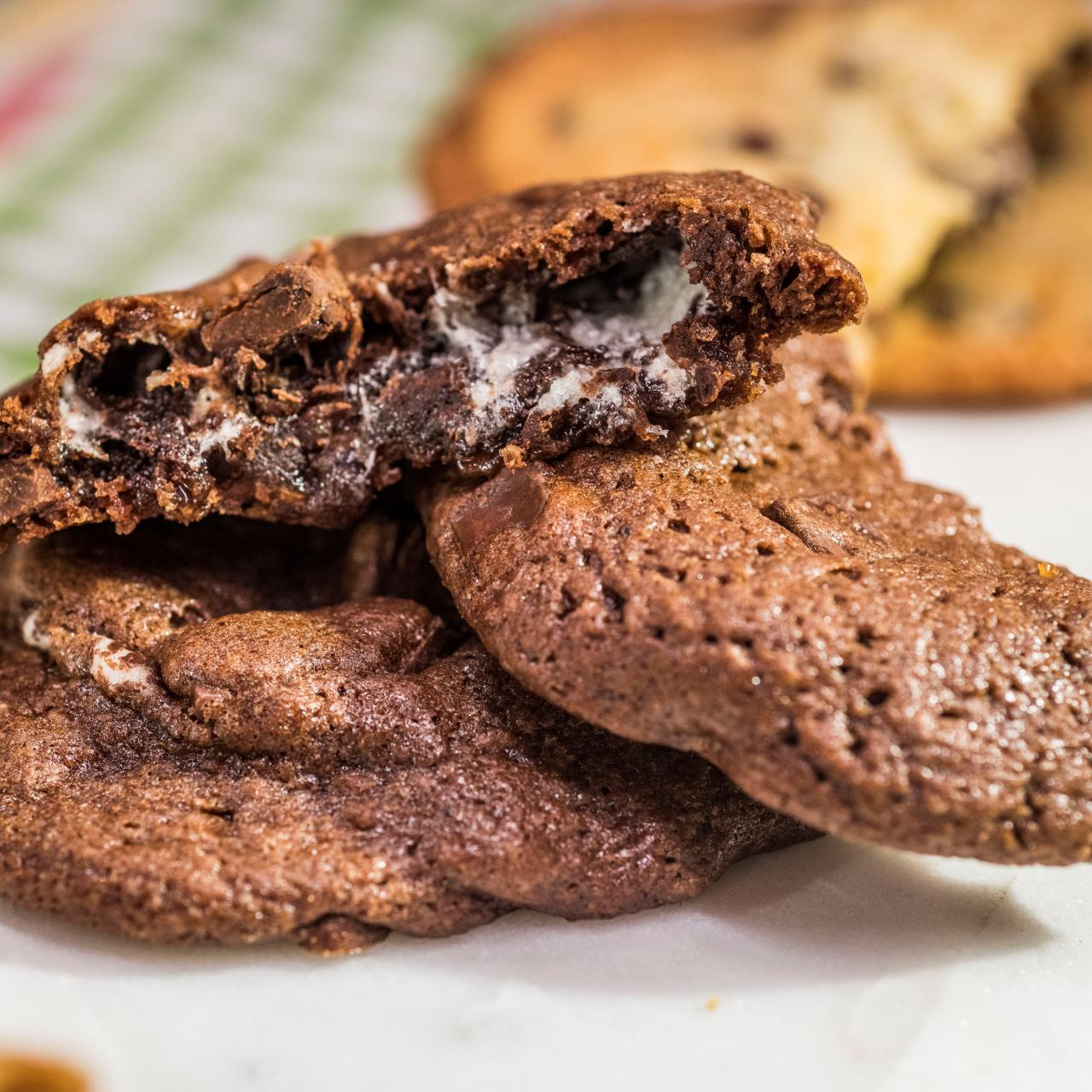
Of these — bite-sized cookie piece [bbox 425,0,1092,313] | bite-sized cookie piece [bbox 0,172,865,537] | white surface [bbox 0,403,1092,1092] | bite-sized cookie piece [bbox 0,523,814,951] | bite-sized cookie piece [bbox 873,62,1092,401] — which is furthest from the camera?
bite-sized cookie piece [bbox 425,0,1092,313]

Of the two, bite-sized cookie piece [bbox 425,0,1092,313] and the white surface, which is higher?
bite-sized cookie piece [bbox 425,0,1092,313]

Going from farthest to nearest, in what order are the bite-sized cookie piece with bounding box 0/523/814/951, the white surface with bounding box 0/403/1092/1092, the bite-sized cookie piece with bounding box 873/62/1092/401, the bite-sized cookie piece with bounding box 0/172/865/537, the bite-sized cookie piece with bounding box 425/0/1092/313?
the bite-sized cookie piece with bounding box 425/0/1092/313 < the bite-sized cookie piece with bounding box 873/62/1092/401 < the bite-sized cookie piece with bounding box 0/172/865/537 < the bite-sized cookie piece with bounding box 0/523/814/951 < the white surface with bounding box 0/403/1092/1092

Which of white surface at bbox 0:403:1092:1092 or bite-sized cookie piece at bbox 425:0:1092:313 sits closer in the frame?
white surface at bbox 0:403:1092:1092

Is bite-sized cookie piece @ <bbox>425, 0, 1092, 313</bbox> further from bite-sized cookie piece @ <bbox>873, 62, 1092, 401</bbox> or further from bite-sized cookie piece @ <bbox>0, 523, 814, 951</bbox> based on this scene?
bite-sized cookie piece @ <bbox>0, 523, 814, 951</bbox>

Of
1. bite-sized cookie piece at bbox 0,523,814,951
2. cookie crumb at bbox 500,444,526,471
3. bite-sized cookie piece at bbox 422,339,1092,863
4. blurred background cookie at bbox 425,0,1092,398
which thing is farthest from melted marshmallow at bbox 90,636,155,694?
blurred background cookie at bbox 425,0,1092,398

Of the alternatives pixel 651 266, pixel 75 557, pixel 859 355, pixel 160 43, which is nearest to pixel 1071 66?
pixel 859 355

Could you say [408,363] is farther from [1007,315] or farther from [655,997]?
[1007,315]

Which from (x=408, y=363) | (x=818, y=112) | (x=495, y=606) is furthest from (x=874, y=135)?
(x=495, y=606)
